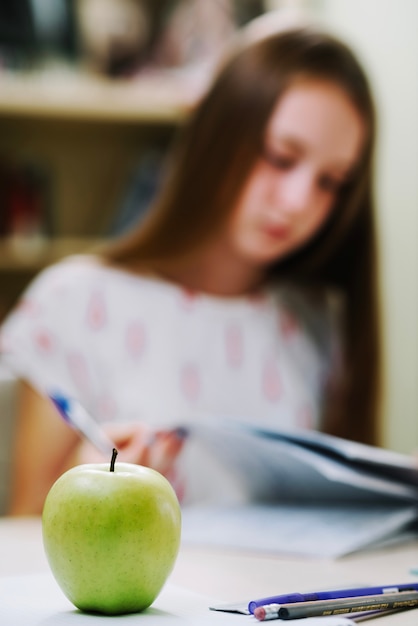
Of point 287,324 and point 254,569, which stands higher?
point 287,324

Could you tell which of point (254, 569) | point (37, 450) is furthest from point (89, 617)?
point (37, 450)

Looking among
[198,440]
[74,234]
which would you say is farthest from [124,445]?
[74,234]

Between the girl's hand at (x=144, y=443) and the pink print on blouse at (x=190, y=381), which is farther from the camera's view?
the pink print on blouse at (x=190, y=381)

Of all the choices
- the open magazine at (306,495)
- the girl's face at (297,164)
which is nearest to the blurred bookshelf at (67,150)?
the girl's face at (297,164)

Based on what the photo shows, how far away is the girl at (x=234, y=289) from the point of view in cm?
132

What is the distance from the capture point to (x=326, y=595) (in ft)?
1.69

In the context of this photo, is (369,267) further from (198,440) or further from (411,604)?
(411,604)

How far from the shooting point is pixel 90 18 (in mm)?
2336

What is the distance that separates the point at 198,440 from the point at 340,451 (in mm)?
184

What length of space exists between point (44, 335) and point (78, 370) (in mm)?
78

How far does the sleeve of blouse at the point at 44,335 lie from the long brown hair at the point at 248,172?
0.12 m

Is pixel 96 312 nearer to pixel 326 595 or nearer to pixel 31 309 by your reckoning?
pixel 31 309

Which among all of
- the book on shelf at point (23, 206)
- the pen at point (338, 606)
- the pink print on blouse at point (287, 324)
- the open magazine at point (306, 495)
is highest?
the book on shelf at point (23, 206)

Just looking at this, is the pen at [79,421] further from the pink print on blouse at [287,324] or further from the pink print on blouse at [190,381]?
the pink print on blouse at [287,324]
